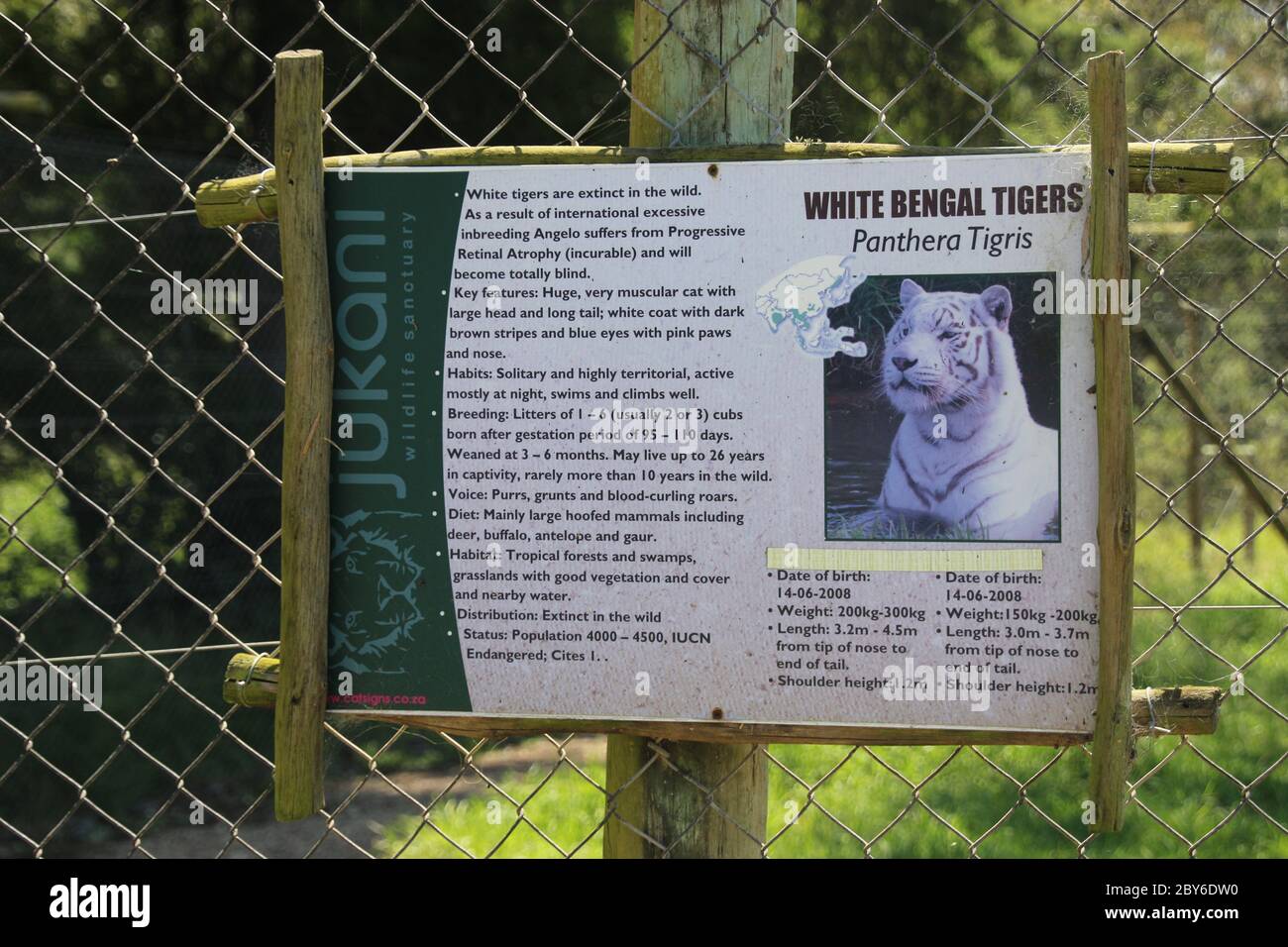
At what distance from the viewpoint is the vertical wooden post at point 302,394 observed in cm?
137

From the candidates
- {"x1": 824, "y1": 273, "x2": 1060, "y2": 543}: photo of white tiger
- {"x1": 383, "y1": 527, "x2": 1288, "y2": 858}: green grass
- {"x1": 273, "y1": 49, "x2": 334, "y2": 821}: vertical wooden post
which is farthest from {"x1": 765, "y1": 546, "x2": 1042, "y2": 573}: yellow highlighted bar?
{"x1": 383, "y1": 527, "x2": 1288, "y2": 858}: green grass

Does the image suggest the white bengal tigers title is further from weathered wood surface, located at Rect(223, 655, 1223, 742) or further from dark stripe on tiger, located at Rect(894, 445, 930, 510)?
weathered wood surface, located at Rect(223, 655, 1223, 742)

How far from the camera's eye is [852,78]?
9.50 ft

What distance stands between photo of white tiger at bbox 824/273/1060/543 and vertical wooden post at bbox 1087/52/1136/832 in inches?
2.2

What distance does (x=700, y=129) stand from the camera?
1.40m

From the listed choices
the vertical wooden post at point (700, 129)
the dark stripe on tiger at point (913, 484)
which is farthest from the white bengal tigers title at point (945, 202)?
the dark stripe on tiger at point (913, 484)

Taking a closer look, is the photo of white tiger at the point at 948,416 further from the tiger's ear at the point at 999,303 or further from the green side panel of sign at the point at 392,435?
the green side panel of sign at the point at 392,435

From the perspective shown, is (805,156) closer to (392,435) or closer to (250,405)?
(392,435)

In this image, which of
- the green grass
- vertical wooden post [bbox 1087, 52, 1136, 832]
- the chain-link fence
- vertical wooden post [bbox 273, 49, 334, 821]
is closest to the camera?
vertical wooden post [bbox 1087, 52, 1136, 832]

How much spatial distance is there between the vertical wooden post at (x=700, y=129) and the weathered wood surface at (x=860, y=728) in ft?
0.28

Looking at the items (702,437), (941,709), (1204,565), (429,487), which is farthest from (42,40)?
(1204,565)

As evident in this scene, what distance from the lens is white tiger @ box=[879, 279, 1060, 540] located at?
1.30m

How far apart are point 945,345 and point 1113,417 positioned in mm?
204

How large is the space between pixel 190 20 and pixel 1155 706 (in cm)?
342
